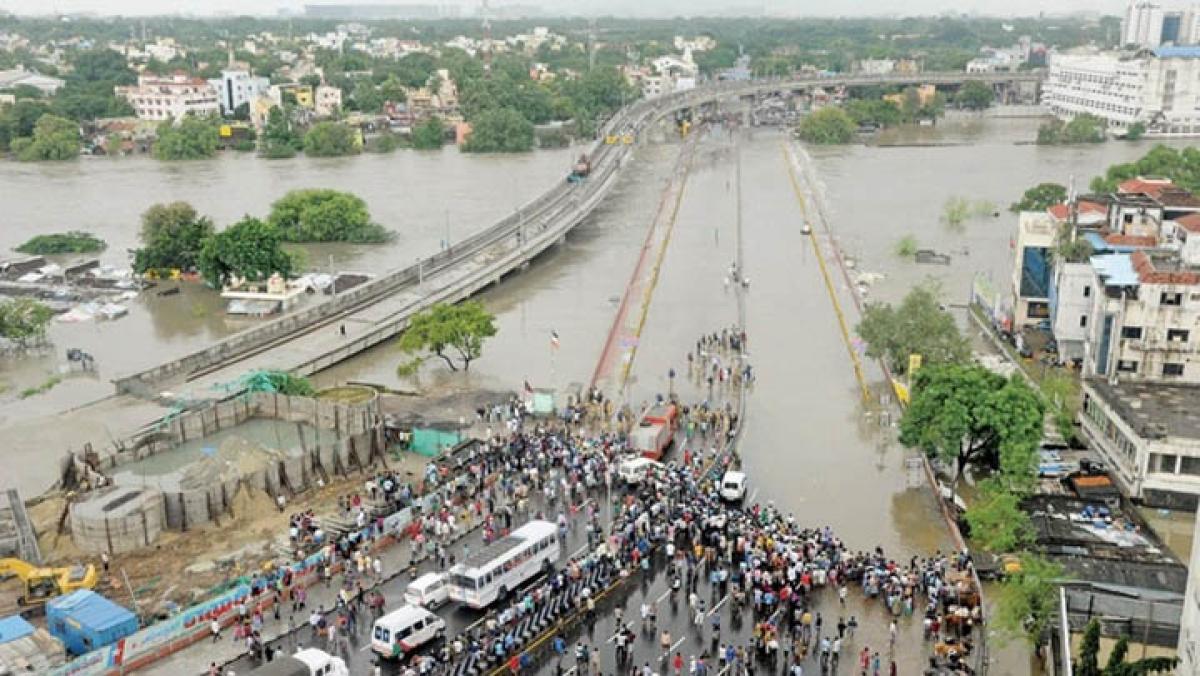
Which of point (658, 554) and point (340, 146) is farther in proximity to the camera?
point (340, 146)

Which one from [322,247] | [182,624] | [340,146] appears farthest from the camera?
[340,146]

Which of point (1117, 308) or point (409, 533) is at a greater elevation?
point (1117, 308)

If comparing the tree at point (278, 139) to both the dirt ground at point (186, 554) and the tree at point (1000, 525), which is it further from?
the tree at point (1000, 525)

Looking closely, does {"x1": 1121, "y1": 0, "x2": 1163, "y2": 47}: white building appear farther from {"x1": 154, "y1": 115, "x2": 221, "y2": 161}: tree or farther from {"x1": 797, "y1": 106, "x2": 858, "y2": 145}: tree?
{"x1": 154, "y1": 115, "x2": 221, "y2": 161}: tree

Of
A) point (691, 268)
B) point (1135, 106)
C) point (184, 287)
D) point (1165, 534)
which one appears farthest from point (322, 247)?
point (1135, 106)

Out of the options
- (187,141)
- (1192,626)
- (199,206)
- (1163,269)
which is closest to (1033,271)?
(1163,269)

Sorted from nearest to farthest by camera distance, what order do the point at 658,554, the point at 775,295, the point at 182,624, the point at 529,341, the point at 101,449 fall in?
the point at 182,624, the point at 658,554, the point at 101,449, the point at 529,341, the point at 775,295

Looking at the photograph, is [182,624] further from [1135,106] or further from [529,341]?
[1135,106]

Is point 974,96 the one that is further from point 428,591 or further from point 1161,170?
point 428,591
